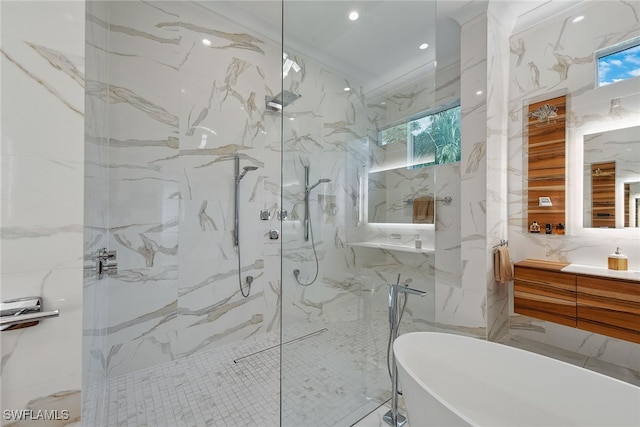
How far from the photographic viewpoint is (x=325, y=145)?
1680 millimetres

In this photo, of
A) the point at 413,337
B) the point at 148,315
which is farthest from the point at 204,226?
the point at 413,337

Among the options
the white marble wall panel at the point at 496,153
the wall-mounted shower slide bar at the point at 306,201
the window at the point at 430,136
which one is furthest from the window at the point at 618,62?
the wall-mounted shower slide bar at the point at 306,201

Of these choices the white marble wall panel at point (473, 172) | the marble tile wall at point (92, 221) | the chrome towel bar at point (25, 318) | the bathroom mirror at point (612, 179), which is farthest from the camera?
the white marble wall panel at point (473, 172)

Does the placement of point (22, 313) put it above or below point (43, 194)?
below

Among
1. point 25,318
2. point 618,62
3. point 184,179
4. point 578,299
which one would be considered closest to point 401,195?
point 578,299

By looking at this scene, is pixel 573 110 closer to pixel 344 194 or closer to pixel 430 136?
pixel 430 136

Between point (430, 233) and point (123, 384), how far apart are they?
2651 mm

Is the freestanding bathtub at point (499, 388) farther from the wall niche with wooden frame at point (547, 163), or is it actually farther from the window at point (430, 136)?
the wall niche with wooden frame at point (547, 163)

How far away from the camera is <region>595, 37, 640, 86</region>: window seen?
213 cm

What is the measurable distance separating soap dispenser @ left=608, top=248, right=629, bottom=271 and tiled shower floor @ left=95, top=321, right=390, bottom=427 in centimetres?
207

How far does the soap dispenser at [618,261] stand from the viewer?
2.08 metres

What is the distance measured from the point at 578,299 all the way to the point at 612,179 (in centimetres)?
111

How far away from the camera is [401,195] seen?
6.53 ft

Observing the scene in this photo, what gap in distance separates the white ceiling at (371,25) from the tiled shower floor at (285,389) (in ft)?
5.95
